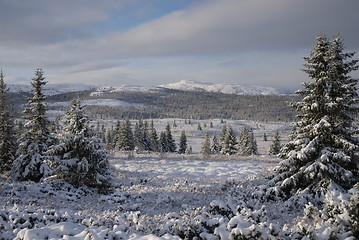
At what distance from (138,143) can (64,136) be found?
4163 centimetres

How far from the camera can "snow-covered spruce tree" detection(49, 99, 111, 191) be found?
14.2 metres

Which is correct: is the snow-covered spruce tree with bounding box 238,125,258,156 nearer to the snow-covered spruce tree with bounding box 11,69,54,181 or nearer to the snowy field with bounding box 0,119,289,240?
the snowy field with bounding box 0,119,289,240

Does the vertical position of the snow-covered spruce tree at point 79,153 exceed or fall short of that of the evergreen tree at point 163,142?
it exceeds it

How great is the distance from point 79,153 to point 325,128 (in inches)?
478

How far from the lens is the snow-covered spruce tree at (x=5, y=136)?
21453 millimetres

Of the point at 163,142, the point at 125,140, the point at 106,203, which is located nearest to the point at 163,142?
the point at 163,142

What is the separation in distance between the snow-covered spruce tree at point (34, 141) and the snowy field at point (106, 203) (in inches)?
75.0

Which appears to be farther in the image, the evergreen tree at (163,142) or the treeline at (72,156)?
the evergreen tree at (163,142)

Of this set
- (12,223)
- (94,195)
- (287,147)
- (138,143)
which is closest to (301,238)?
(12,223)

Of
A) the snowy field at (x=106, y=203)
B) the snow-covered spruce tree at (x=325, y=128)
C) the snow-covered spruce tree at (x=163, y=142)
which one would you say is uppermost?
the snow-covered spruce tree at (x=325, y=128)

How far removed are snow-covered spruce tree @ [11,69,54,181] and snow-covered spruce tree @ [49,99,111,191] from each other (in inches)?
163

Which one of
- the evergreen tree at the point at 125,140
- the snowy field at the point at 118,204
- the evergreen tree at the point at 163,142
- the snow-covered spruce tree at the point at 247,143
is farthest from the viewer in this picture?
the evergreen tree at the point at 163,142

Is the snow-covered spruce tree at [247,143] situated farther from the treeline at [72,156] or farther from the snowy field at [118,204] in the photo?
the treeline at [72,156]

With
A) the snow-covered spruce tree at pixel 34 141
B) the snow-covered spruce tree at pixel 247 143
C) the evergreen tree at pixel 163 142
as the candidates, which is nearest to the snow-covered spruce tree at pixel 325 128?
the snow-covered spruce tree at pixel 34 141
